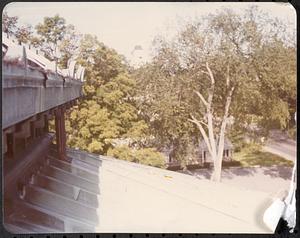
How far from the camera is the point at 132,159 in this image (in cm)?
219

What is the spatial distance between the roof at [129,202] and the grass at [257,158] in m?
0.11

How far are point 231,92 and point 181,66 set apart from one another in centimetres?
21

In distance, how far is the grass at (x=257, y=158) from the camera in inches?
85.6

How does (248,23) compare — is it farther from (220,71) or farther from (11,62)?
(11,62)

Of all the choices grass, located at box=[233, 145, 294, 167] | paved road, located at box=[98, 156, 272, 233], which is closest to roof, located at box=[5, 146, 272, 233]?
paved road, located at box=[98, 156, 272, 233]

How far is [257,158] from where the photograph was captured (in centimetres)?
218

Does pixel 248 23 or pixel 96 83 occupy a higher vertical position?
pixel 248 23

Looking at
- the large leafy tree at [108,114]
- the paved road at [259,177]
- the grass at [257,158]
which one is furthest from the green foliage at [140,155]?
the grass at [257,158]

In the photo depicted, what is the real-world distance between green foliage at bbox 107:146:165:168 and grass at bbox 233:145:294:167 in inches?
12.0

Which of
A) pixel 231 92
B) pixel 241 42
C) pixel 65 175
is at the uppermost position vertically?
pixel 241 42

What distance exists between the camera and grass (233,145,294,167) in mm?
2174

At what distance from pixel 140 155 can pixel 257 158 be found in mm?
440

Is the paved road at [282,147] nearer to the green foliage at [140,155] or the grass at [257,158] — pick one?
the grass at [257,158]

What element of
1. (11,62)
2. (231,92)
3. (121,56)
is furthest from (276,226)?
(11,62)
